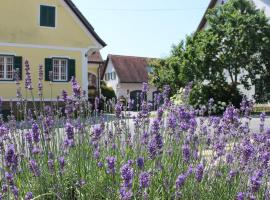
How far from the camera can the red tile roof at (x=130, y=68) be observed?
4631 centimetres

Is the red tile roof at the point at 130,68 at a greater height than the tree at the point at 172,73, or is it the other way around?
the red tile roof at the point at 130,68

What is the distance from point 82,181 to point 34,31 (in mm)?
20409

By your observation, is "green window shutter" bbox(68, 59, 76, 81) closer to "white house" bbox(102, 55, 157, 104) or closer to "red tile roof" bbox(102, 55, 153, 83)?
"white house" bbox(102, 55, 157, 104)

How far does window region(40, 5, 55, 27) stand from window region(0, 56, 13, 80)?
2.39m

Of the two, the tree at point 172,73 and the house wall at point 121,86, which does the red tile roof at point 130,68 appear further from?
the tree at point 172,73

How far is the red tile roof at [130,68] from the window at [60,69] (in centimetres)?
2196

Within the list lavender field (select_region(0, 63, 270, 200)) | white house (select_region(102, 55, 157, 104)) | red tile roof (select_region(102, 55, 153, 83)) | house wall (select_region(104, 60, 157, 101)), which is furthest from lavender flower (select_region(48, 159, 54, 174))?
red tile roof (select_region(102, 55, 153, 83))

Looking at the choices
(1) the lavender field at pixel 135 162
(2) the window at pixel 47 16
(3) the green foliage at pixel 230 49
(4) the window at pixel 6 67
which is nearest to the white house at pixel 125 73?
(2) the window at pixel 47 16

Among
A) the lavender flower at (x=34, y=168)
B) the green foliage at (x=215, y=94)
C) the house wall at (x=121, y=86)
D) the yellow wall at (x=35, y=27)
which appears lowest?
the lavender flower at (x=34, y=168)

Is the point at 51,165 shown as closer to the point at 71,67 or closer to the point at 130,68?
the point at 71,67

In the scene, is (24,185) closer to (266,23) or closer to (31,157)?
(31,157)

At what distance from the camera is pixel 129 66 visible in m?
48.1

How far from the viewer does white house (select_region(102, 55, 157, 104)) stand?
150 ft

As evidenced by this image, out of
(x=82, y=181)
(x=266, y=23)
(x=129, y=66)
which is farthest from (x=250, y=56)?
(x=129, y=66)
